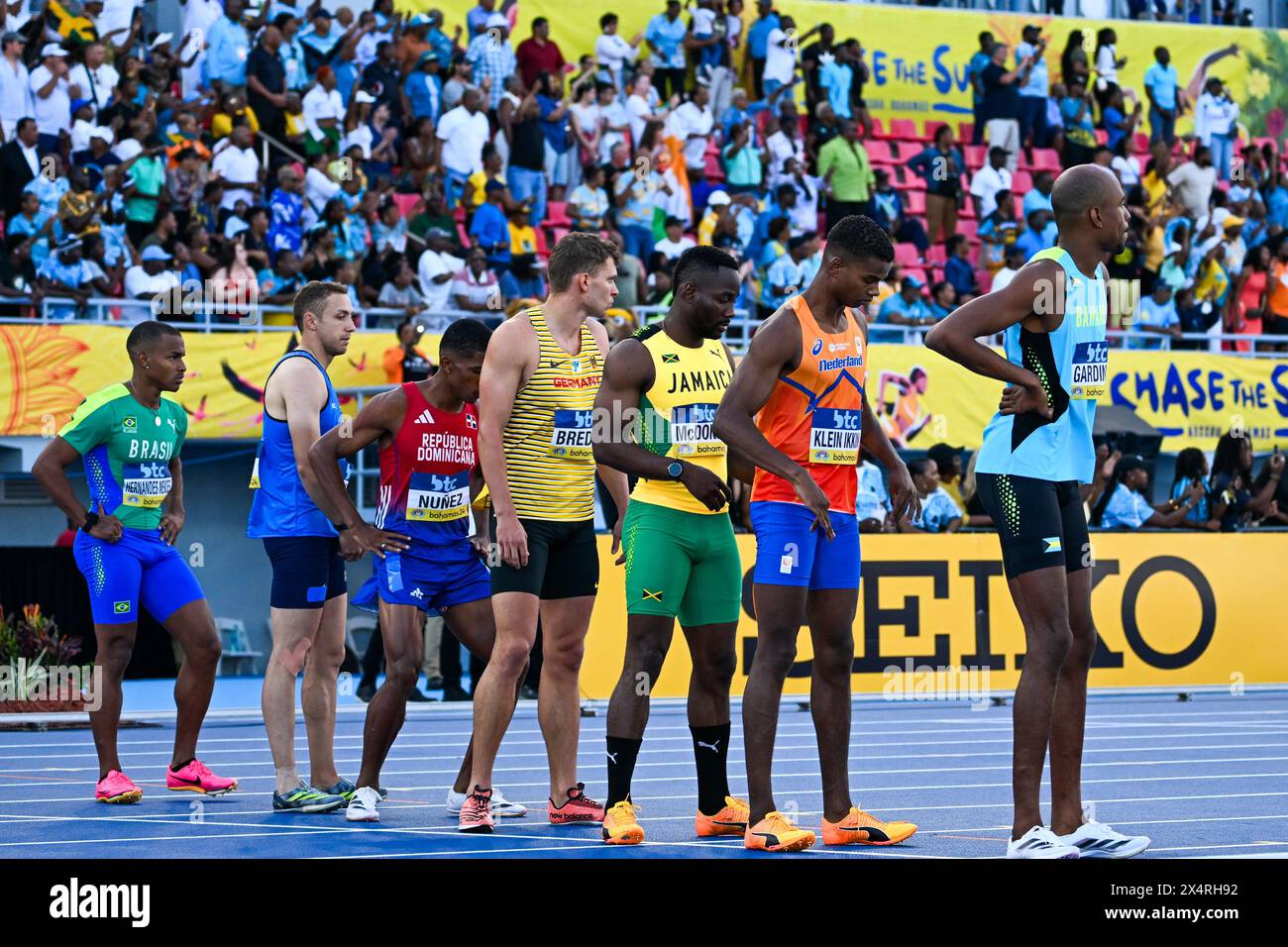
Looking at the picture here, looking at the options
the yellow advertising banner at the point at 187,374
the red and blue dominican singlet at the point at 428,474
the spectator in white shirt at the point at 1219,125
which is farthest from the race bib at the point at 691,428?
the spectator in white shirt at the point at 1219,125

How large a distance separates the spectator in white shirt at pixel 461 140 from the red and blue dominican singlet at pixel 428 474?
533 inches

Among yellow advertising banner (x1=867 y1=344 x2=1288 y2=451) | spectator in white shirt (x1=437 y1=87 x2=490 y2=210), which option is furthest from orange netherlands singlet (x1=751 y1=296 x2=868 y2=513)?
spectator in white shirt (x1=437 y1=87 x2=490 y2=210)

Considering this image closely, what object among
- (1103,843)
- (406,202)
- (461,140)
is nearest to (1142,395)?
(461,140)

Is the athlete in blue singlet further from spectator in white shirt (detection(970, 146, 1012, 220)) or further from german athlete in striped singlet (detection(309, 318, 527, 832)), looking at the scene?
spectator in white shirt (detection(970, 146, 1012, 220))

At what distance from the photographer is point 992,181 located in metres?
26.7

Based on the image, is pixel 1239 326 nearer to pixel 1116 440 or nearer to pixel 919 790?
pixel 1116 440

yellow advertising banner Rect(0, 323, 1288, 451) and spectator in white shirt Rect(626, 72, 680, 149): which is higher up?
spectator in white shirt Rect(626, 72, 680, 149)

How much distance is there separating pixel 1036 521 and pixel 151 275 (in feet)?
45.3

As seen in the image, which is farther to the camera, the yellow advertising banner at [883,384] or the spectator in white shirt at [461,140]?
the spectator in white shirt at [461,140]

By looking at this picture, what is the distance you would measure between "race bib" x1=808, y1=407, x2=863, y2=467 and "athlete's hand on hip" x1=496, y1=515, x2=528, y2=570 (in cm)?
143

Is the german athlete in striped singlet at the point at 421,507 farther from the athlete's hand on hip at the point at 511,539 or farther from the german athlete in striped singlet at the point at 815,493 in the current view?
the german athlete in striped singlet at the point at 815,493

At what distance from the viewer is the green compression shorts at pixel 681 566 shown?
7.94 metres

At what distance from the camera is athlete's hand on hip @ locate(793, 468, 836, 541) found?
24.4 feet
